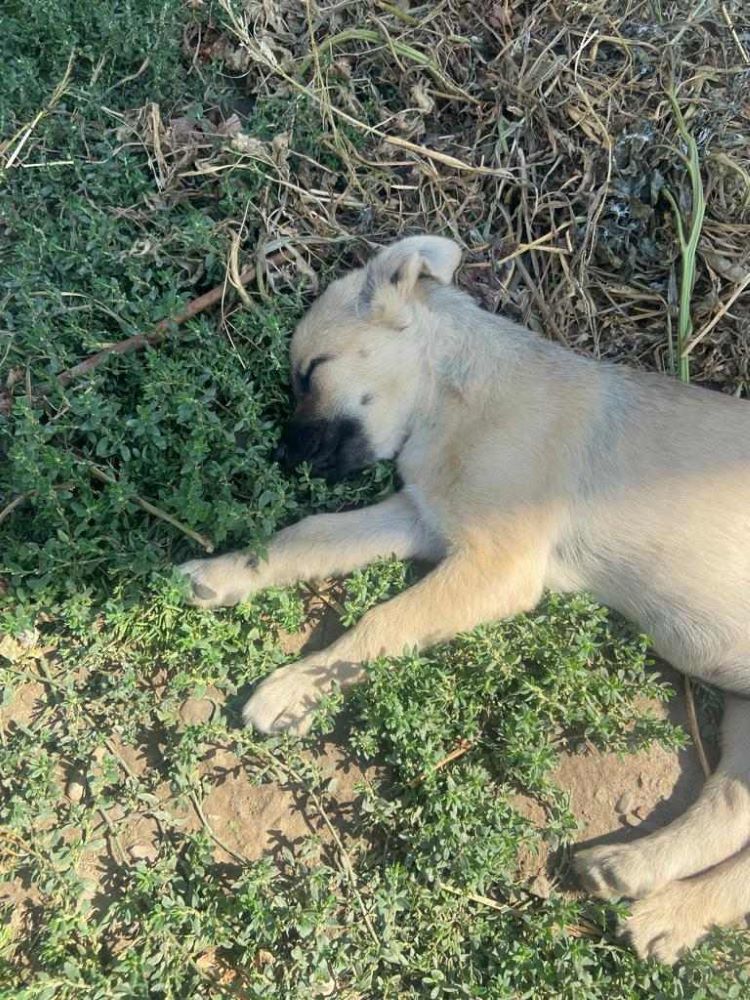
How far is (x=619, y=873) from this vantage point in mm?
3287

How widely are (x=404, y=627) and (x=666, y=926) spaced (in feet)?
5.29

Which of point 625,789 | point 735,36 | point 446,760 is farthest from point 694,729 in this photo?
point 735,36

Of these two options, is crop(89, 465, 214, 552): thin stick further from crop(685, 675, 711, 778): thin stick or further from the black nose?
crop(685, 675, 711, 778): thin stick

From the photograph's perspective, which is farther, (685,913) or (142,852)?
(142,852)

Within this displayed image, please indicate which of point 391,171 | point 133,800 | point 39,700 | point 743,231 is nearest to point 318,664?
point 133,800

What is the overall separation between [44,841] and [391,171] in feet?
12.7

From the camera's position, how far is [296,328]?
13.5ft

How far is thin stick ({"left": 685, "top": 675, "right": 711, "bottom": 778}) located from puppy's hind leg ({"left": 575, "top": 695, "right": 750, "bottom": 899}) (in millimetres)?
100

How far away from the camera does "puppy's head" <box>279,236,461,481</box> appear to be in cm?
393

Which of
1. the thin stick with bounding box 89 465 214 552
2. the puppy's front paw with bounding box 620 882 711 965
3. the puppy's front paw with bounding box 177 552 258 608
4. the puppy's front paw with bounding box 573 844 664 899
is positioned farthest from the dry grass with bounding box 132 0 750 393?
the puppy's front paw with bounding box 620 882 711 965

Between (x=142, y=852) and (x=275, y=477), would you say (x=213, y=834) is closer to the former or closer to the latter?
(x=142, y=852)

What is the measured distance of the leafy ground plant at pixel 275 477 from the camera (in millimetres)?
3205

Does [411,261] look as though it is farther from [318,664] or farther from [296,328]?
[318,664]

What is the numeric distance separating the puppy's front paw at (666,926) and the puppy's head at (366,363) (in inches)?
93.6
